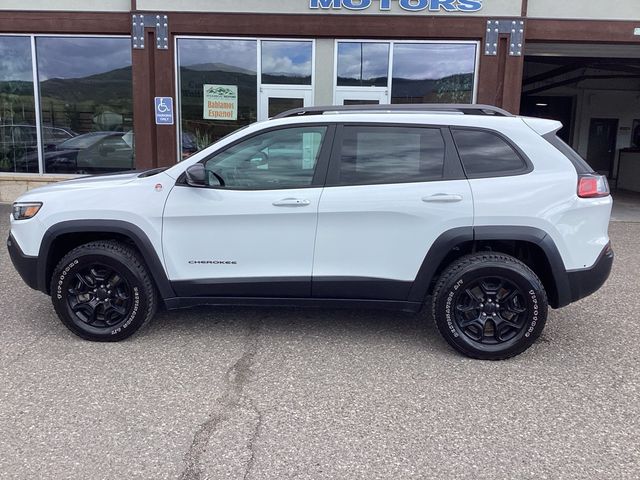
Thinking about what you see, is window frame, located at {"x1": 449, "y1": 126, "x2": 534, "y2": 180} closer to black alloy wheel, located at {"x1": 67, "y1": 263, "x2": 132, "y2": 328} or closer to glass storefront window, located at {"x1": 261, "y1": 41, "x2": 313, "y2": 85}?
black alloy wheel, located at {"x1": 67, "y1": 263, "x2": 132, "y2": 328}

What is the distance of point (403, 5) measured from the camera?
9.66 meters

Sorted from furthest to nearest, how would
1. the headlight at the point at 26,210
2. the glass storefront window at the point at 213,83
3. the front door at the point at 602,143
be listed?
the front door at the point at 602,143
the glass storefront window at the point at 213,83
the headlight at the point at 26,210

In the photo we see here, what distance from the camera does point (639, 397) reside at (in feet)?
11.4

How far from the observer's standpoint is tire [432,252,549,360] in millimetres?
3855

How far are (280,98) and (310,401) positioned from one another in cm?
780

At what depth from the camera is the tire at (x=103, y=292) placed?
4094mm

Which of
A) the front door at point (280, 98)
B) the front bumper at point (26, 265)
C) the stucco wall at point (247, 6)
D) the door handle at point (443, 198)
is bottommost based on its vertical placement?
the front bumper at point (26, 265)

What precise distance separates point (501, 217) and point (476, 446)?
1.66m

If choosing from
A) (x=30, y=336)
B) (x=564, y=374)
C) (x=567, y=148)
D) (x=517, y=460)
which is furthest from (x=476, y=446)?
(x=30, y=336)

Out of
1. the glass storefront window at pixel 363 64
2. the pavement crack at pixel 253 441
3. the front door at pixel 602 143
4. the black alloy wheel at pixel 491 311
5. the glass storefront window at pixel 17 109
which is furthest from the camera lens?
the front door at pixel 602 143

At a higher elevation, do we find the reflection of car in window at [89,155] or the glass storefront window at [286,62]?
the glass storefront window at [286,62]

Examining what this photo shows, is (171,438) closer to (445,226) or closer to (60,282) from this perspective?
(60,282)

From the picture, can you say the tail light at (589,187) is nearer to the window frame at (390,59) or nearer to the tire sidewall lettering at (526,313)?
the tire sidewall lettering at (526,313)

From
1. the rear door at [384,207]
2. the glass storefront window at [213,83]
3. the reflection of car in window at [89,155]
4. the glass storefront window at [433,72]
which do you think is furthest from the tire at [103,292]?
the glass storefront window at [433,72]
